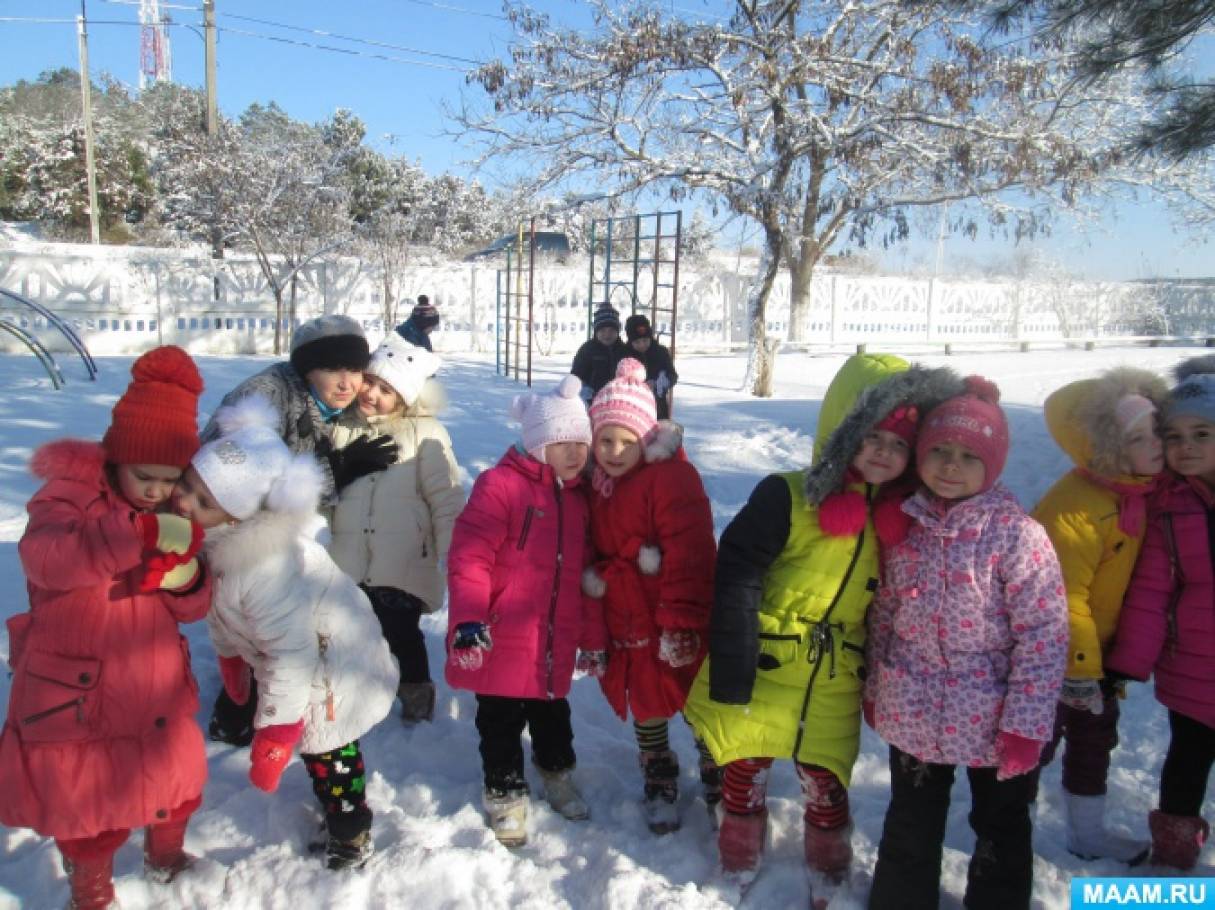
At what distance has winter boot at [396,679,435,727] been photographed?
11.0 ft

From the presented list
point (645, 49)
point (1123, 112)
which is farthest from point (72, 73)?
point (1123, 112)

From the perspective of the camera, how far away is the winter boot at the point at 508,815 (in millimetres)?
2645

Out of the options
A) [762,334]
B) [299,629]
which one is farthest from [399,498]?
[762,334]

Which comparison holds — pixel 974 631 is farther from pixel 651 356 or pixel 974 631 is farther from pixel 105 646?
pixel 651 356

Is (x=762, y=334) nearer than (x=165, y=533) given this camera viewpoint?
No

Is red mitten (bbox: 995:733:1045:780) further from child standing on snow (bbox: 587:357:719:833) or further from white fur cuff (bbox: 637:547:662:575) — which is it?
white fur cuff (bbox: 637:547:662:575)

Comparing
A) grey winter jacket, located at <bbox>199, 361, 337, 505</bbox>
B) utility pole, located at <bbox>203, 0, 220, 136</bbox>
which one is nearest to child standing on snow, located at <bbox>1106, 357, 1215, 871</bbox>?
grey winter jacket, located at <bbox>199, 361, 337, 505</bbox>

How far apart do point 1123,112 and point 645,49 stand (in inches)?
279

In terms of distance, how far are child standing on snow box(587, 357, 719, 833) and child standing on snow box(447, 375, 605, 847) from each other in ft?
0.25

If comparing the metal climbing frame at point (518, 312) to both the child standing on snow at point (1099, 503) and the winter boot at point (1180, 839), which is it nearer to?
the child standing on snow at point (1099, 503)

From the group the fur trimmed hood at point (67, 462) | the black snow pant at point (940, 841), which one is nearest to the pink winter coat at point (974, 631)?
the black snow pant at point (940, 841)

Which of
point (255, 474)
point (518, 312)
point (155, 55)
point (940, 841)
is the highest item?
point (155, 55)

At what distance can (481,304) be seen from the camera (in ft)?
64.9

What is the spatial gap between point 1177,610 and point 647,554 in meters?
1.50
